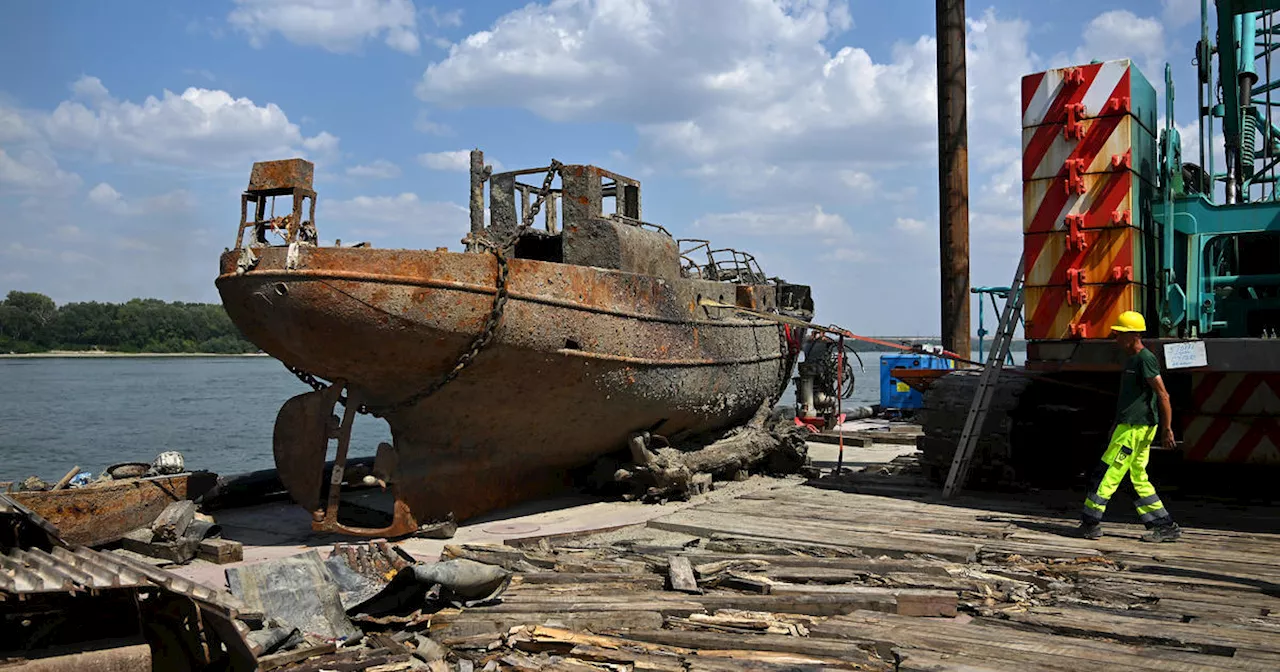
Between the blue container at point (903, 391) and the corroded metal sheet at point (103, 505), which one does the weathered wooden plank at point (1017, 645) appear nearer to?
the corroded metal sheet at point (103, 505)

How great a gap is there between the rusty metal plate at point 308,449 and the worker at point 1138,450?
5.62 meters

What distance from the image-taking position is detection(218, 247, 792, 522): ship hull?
686 centimetres

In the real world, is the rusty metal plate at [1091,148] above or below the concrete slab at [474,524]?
above

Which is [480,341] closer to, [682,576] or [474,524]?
[474,524]

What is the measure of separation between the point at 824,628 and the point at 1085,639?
3.81ft

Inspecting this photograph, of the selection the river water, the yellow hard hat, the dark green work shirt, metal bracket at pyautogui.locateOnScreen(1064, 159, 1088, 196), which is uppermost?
metal bracket at pyautogui.locateOnScreen(1064, 159, 1088, 196)

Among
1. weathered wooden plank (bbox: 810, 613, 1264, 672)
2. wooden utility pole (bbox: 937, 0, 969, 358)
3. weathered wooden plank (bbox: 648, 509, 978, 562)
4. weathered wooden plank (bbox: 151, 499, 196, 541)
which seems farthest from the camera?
wooden utility pole (bbox: 937, 0, 969, 358)

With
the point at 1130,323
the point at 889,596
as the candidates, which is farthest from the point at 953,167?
the point at 889,596

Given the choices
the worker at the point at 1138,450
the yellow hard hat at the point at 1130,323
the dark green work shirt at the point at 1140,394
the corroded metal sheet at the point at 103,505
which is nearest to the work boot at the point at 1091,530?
the worker at the point at 1138,450

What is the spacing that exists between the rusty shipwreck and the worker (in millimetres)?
3715

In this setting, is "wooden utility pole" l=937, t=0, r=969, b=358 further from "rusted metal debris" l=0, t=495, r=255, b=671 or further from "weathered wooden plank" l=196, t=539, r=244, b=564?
"rusted metal debris" l=0, t=495, r=255, b=671

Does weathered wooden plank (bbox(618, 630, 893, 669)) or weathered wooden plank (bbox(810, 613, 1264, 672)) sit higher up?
weathered wooden plank (bbox(810, 613, 1264, 672))

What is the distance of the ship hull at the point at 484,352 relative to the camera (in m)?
6.86

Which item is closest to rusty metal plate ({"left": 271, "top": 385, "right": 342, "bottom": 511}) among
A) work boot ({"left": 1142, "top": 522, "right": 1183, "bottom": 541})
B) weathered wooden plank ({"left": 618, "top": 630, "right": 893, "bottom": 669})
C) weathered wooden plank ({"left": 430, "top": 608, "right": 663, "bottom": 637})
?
weathered wooden plank ({"left": 430, "top": 608, "right": 663, "bottom": 637})
